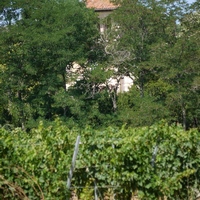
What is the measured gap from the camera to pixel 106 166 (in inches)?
307

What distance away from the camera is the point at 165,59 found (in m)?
25.9

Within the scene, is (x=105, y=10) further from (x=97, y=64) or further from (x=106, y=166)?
(x=106, y=166)

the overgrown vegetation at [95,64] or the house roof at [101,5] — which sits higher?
the house roof at [101,5]

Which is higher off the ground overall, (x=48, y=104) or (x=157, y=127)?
(x=157, y=127)

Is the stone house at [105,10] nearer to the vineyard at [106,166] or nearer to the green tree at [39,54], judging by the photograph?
the green tree at [39,54]

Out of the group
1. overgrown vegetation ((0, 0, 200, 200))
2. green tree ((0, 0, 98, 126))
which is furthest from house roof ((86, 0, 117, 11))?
green tree ((0, 0, 98, 126))

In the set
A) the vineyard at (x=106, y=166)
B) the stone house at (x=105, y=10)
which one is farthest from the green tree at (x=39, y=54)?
the vineyard at (x=106, y=166)

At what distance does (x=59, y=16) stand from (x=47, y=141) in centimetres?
2125

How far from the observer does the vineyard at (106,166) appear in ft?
24.5

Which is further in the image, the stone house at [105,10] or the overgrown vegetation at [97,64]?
the stone house at [105,10]

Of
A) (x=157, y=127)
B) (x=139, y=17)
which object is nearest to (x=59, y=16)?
(x=139, y=17)

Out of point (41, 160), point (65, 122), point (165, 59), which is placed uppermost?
point (41, 160)

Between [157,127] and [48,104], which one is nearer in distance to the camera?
[157,127]

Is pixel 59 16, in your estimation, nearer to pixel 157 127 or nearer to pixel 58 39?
pixel 58 39
